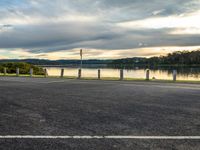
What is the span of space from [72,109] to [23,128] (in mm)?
2973

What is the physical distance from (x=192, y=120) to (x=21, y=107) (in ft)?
17.9

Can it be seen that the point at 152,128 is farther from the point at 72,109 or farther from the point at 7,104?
the point at 7,104

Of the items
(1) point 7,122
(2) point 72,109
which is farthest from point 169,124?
(1) point 7,122

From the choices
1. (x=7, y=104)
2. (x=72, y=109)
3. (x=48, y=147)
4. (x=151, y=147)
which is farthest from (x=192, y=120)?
(x=7, y=104)

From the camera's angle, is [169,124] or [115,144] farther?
[169,124]

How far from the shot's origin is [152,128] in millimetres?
7008

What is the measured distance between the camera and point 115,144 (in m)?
5.58

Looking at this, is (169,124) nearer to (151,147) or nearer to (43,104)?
(151,147)

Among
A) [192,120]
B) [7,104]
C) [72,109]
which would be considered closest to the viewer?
[192,120]

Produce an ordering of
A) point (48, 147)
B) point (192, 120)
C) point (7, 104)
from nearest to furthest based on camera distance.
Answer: point (48, 147) < point (192, 120) < point (7, 104)

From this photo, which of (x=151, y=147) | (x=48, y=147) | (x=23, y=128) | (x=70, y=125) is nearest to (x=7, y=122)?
(x=23, y=128)

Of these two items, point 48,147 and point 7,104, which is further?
point 7,104

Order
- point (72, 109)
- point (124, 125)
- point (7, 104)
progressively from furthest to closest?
point (7, 104) → point (72, 109) → point (124, 125)

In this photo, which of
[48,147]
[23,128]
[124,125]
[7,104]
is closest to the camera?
[48,147]
